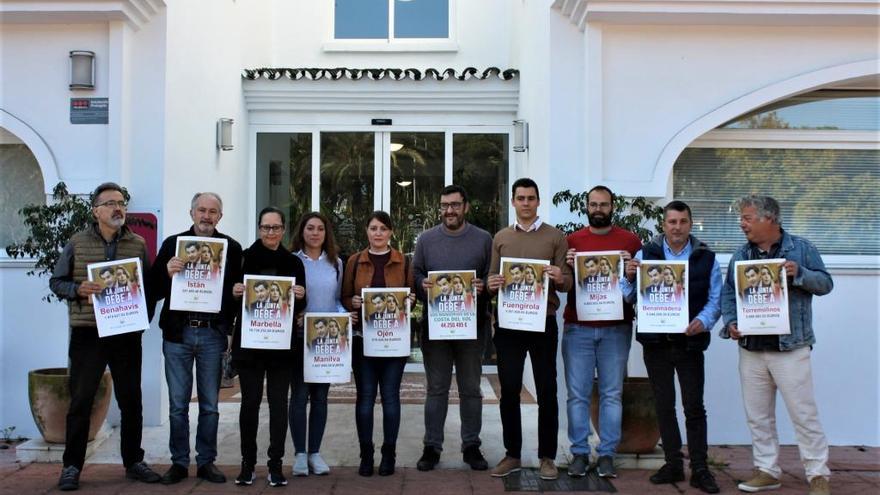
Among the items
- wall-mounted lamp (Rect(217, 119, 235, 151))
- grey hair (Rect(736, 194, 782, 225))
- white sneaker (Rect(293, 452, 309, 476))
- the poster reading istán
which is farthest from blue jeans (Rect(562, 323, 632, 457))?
wall-mounted lamp (Rect(217, 119, 235, 151))

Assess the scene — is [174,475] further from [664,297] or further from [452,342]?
[664,297]

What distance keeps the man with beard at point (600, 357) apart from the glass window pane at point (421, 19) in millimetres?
6375

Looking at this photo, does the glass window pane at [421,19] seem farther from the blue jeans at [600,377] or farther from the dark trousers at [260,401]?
the dark trousers at [260,401]

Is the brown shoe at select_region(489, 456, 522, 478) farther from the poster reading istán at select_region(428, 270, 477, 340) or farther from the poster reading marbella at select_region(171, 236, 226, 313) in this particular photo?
the poster reading marbella at select_region(171, 236, 226, 313)

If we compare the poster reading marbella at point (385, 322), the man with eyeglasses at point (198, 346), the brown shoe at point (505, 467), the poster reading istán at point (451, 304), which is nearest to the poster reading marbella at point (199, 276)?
the man with eyeglasses at point (198, 346)

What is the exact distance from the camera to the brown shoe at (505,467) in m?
5.33

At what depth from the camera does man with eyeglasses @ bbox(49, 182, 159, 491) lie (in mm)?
5031

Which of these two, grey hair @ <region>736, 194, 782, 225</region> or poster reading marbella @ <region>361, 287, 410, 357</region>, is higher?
grey hair @ <region>736, 194, 782, 225</region>

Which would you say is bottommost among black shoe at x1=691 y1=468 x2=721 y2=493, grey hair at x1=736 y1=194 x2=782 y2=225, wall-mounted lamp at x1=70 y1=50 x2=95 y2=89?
black shoe at x1=691 y1=468 x2=721 y2=493

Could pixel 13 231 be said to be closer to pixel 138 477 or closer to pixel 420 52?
pixel 138 477

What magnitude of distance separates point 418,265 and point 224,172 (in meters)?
A: 3.90

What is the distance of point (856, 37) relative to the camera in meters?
6.45

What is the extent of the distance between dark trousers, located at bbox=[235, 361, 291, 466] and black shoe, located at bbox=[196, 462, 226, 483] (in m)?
0.22

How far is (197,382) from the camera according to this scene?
5160 mm
